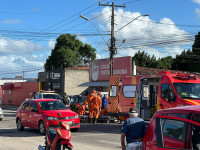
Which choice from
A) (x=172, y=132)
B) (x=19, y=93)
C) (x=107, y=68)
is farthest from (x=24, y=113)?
(x=19, y=93)

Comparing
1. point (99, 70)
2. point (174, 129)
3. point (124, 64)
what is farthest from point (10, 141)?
point (99, 70)

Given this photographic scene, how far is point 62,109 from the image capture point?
593 inches

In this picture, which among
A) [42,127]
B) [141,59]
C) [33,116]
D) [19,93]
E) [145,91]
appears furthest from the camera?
[141,59]

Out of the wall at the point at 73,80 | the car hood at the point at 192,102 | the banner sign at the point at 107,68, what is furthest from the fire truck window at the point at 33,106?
the wall at the point at 73,80

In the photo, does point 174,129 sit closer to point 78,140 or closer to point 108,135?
point 78,140

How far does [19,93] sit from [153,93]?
3516 centimetres

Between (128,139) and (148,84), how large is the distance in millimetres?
10814

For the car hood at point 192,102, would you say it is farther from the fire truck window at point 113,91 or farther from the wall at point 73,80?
the wall at point 73,80

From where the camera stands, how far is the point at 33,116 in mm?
14852

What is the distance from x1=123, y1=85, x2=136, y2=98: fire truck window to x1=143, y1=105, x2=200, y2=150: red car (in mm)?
10897

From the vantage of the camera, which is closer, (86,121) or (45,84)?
(86,121)

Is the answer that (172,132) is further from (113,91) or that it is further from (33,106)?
(113,91)

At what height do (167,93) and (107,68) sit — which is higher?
(107,68)

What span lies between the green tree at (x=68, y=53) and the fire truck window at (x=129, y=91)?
4417cm
